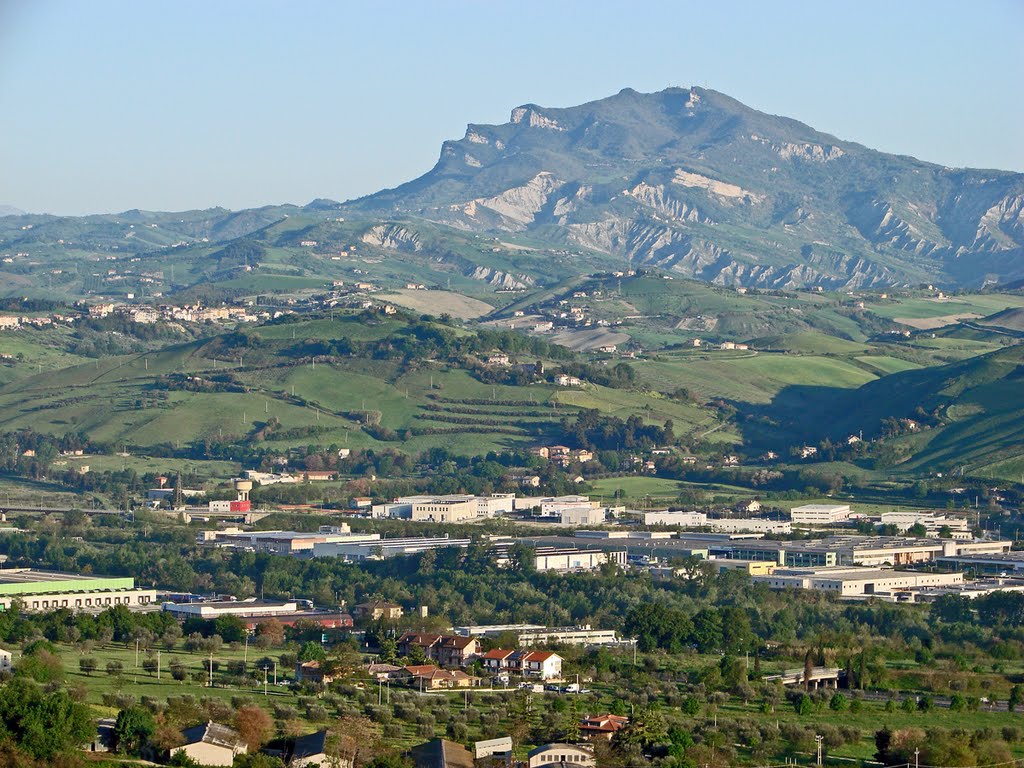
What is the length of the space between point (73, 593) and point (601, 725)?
2713 cm

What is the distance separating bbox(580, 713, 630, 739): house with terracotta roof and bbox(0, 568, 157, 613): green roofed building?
76.9 ft

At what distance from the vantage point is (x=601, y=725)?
40875mm

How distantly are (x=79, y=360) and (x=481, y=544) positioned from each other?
7351cm

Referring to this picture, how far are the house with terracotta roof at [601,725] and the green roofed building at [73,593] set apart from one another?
23.4 m

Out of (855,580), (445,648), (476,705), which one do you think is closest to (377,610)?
(445,648)

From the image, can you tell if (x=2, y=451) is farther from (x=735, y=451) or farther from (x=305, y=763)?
(x=305, y=763)

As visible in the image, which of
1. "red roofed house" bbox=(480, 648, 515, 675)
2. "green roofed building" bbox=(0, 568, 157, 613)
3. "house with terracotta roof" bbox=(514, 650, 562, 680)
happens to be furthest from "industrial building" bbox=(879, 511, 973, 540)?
"house with terracotta roof" bbox=(514, 650, 562, 680)

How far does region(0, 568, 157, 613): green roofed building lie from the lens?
204 ft

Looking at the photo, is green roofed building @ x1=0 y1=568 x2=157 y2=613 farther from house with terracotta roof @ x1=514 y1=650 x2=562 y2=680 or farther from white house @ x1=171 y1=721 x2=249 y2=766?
white house @ x1=171 y1=721 x2=249 y2=766

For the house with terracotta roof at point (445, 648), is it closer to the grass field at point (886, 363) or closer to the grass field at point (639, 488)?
the grass field at point (639, 488)

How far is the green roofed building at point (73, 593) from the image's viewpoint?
204ft

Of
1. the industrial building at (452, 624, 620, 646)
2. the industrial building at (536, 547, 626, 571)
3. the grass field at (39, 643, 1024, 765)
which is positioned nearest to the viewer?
the grass field at (39, 643, 1024, 765)

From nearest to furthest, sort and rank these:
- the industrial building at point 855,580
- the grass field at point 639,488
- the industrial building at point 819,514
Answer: the industrial building at point 855,580, the industrial building at point 819,514, the grass field at point 639,488

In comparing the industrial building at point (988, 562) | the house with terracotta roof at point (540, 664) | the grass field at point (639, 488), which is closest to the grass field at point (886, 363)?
the grass field at point (639, 488)
